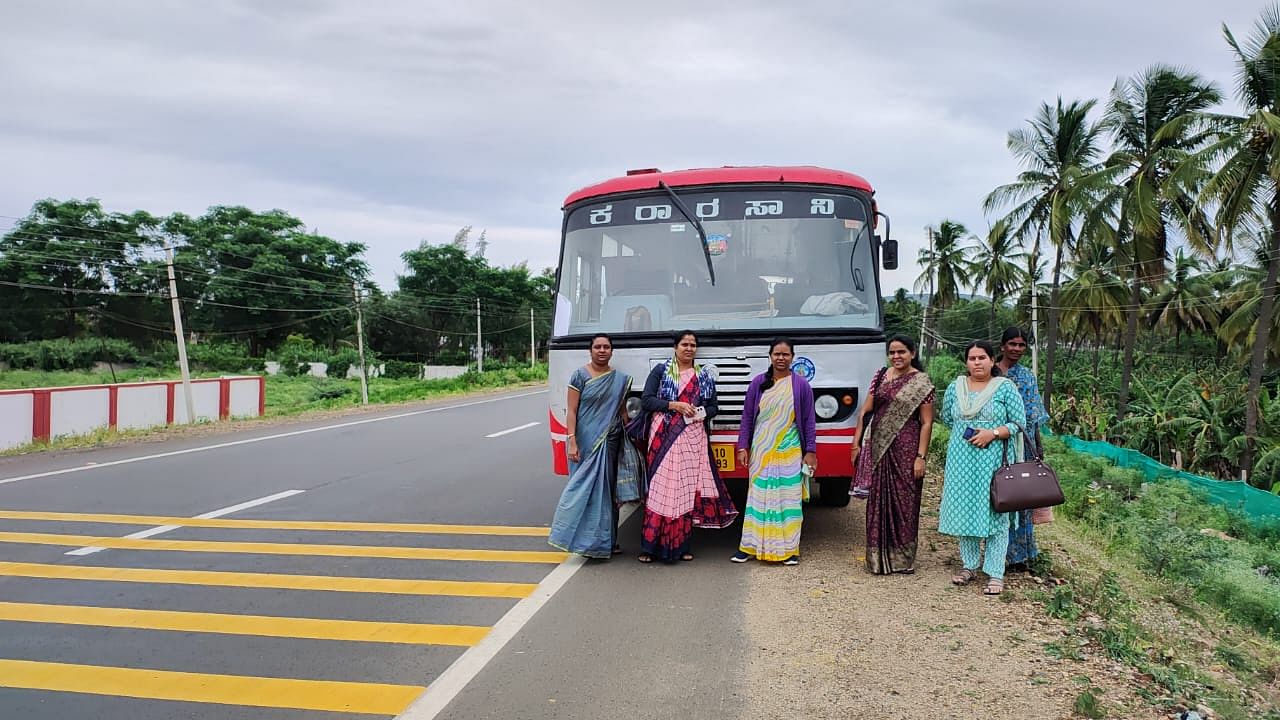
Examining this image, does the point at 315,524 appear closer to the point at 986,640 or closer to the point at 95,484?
the point at 95,484

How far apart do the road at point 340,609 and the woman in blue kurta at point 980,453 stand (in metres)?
1.56

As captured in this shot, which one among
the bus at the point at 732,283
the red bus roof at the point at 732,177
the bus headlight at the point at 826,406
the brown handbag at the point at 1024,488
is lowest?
the brown handbag at the point at 1024,488

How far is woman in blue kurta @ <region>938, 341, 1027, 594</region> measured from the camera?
5.74 metres

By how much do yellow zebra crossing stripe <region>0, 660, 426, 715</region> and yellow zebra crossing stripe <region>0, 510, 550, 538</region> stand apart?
3408mm

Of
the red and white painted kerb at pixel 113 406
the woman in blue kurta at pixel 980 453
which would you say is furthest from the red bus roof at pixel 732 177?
the red and white painted kerb at pixel 113 406

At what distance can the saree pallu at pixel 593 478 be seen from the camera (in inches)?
253

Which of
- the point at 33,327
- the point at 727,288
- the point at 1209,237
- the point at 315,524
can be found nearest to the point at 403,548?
the point at 315,524

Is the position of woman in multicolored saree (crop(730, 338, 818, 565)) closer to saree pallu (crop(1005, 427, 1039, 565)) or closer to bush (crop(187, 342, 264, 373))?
saree pallu (crop(1005, 427, 1039, 565))

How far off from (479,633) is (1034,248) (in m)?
31.7

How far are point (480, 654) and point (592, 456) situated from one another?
2171 millimetres

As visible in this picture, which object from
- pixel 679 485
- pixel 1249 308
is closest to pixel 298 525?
pixel 679 485

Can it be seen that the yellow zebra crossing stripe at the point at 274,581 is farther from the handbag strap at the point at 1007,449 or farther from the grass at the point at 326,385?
the grass at the point at 326,385

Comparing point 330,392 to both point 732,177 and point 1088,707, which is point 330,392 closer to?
point 732,177

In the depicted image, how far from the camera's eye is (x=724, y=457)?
6.54 m
